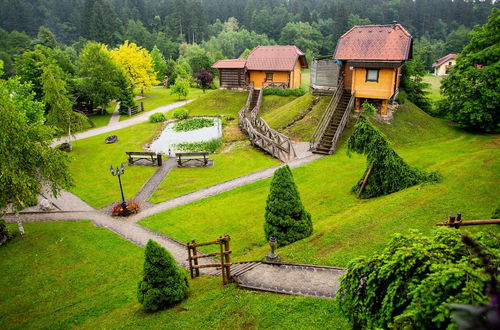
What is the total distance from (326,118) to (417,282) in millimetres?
25028

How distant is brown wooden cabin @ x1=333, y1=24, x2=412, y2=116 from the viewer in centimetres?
2777

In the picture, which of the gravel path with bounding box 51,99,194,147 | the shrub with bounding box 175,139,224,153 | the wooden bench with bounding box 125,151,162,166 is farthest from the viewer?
the gravel path with bounding box 51,99,194,147

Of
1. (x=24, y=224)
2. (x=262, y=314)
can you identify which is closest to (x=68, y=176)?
(x=24, y=224)

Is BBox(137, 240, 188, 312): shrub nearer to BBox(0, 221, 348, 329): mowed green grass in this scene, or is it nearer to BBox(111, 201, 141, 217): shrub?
BBox(0, 221, 348, 329): mowed green grass

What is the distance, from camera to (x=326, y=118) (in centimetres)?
2970

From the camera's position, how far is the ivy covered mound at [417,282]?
5.03 m

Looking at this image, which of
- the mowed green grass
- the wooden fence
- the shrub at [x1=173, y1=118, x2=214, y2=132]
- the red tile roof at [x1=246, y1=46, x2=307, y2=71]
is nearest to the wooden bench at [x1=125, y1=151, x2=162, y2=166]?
the wooden fence

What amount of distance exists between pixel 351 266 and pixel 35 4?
167736 millimetres

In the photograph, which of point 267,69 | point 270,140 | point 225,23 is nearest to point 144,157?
point 270,140

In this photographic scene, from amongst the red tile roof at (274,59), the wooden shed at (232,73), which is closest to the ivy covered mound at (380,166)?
the red tile roof at (274,59)

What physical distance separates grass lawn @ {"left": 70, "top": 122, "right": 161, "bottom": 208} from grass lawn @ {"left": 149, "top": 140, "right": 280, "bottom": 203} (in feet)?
7.24

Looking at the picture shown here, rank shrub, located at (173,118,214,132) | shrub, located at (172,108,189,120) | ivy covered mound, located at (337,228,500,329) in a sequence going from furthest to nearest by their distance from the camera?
shrub, located at (172,108,189,120)
shrub, located at (173,118,214,132)
ivy covered mound, located at (337,228,500,329)

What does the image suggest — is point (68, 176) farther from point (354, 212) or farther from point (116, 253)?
point (354, 212)

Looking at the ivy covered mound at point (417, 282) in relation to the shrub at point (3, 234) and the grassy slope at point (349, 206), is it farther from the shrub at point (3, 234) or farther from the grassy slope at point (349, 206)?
the shrub at point (3, 234)
